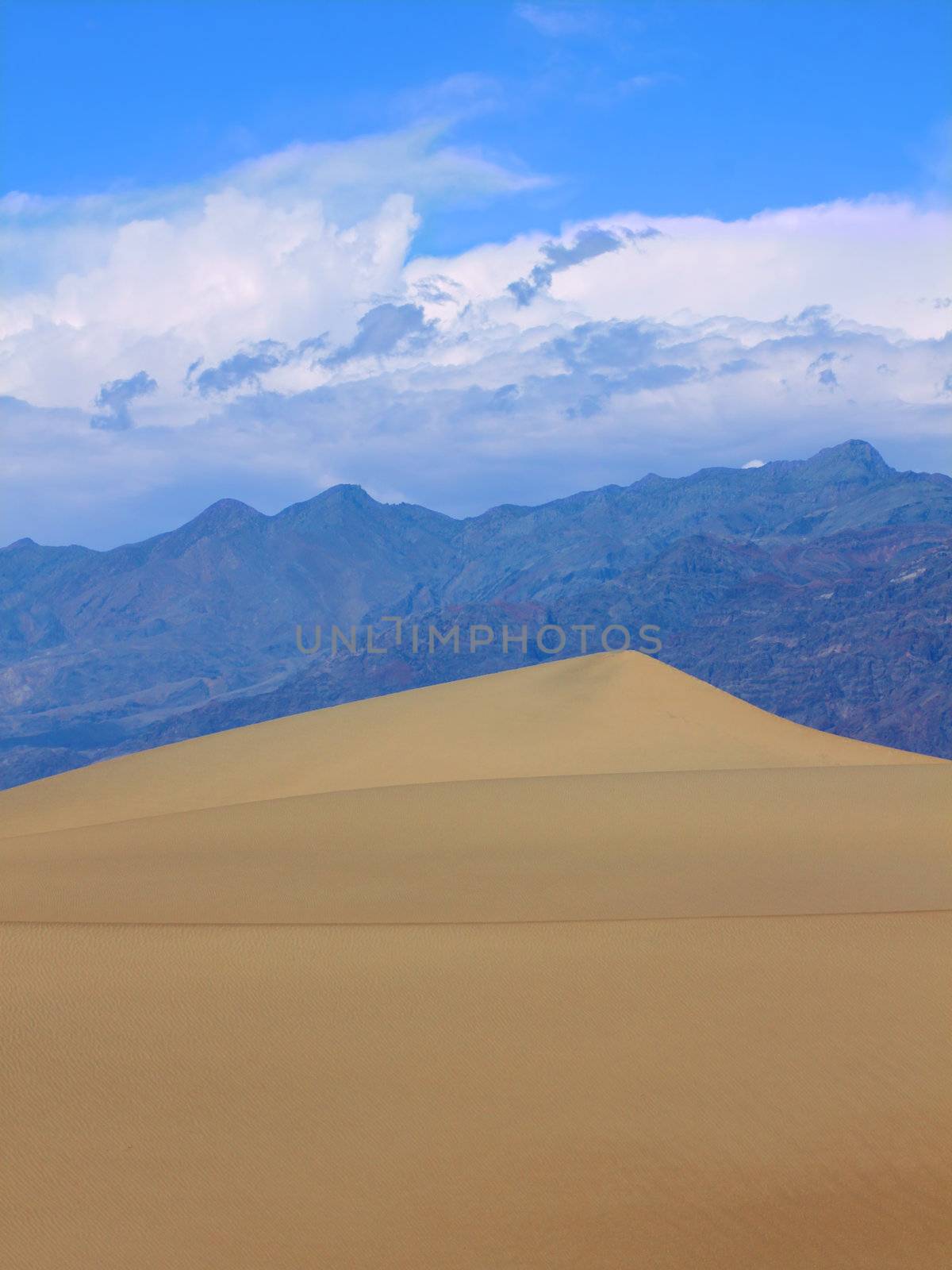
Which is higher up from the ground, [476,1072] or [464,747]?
[476,1072]

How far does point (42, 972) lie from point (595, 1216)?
16.0 ft

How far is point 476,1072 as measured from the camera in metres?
8.88

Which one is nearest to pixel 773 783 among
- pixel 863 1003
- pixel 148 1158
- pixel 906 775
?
pixel 906 775

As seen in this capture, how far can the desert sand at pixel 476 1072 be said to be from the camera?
25.0 feet

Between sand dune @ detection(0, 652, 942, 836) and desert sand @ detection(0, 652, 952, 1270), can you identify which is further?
sand dune @ detection(0, 652, 942, 836)

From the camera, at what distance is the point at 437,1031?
9.37 metres

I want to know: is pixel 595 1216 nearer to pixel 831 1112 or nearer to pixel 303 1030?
pixel 831 1112

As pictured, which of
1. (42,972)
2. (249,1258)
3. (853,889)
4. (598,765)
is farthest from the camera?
(598,765)

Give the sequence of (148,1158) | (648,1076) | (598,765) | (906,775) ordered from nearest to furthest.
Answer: (148,1158) < (648,1076) < (906,775) < (598,765)

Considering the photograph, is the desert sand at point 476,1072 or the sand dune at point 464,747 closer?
the desert sand at point 476,1072

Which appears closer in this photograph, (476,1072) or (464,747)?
(476,1072)

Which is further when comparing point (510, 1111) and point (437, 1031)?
point (437, 1031)

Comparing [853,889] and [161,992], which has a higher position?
[161,992]

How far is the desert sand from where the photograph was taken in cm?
761
